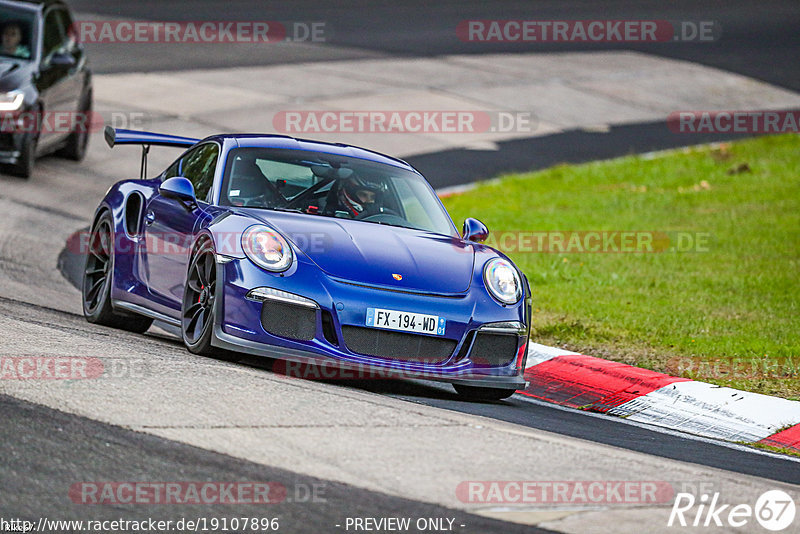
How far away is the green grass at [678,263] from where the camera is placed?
915 centimetres

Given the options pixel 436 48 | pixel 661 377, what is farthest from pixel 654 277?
pixel 436 48

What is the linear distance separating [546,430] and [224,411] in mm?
1821

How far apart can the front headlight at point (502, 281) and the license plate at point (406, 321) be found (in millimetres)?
461

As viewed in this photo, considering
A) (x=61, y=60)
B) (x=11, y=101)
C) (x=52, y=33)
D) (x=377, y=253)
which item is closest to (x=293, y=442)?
(x=377, y=253)

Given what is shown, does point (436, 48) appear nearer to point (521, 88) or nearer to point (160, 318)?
point (521, 88)

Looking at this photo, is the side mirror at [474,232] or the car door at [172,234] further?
the side mirror at [474,232]

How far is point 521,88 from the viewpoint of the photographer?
73.7 ft

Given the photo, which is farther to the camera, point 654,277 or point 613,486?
point 654,277

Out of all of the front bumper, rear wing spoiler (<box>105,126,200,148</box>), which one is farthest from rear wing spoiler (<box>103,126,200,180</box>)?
the front bumper

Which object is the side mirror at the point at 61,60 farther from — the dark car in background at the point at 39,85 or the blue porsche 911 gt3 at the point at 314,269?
the blue porsche 911 gt3 at the point at 314,269

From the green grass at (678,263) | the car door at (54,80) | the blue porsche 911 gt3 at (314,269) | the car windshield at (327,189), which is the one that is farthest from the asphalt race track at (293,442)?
the car door at (54,80)

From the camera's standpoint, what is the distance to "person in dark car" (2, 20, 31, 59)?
13719 millimetres

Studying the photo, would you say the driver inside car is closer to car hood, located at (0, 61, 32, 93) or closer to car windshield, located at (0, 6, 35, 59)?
car hood, located at (0, 61, 32, 93)

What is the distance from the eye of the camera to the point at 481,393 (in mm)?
7715
